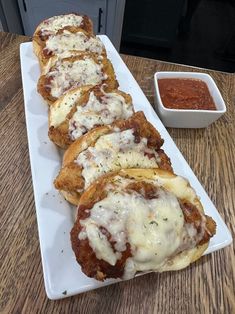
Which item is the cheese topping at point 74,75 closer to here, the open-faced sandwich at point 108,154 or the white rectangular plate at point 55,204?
the white rectangular plate at point 55,204

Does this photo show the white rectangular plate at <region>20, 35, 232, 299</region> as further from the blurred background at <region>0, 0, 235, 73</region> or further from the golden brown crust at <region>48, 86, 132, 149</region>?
the blurred background at <region>0, 0, 235, 73</region>

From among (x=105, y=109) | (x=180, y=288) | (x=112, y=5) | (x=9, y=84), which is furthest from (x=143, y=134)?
(x=112, y=5)

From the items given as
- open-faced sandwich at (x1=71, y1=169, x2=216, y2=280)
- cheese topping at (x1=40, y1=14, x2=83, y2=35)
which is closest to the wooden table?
open-faced sandwich at (x1=71, y1=169, x2=216, y2=280)

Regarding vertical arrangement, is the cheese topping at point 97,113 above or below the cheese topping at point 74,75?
above

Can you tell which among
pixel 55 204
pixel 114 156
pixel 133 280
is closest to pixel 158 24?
pixel 114 156

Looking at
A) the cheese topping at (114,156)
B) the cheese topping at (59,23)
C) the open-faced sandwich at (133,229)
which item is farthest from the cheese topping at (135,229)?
the cheese topping at (59,23)
